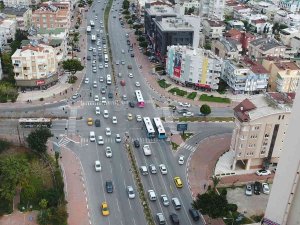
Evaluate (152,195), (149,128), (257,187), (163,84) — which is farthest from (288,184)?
(163,84)

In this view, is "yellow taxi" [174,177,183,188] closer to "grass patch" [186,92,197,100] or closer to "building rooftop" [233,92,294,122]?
"building rooftop" [233,92,294,122]

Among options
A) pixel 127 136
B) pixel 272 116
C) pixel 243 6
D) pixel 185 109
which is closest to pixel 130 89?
pixel 185 109

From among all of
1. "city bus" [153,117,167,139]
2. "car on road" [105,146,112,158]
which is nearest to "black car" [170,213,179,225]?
"car on road" [105,146,112,158]

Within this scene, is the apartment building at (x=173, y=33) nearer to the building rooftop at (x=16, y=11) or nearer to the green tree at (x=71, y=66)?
the green tree at (x=71, y=66)

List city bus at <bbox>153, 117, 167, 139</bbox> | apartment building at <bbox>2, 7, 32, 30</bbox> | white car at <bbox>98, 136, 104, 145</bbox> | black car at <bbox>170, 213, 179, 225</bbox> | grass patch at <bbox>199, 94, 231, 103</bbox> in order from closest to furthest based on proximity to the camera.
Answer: black car at <bbox>170, 213, 179, 225</bbox>
white car at <bbox>98, 136, 104, 145</bbox>
city bus at <bbox>153, 117, 167, 139</bbox>
grass patch at <bbox>199, 94, 231, 103</bbox>
apartment building at <bbox>2, 7, 32, 30</bbox>

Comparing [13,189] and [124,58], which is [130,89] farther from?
[13,189]

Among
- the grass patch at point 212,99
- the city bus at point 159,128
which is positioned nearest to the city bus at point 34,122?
the city bus at point 159,128

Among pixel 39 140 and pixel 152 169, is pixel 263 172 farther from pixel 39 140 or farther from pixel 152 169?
pixel 39 140
